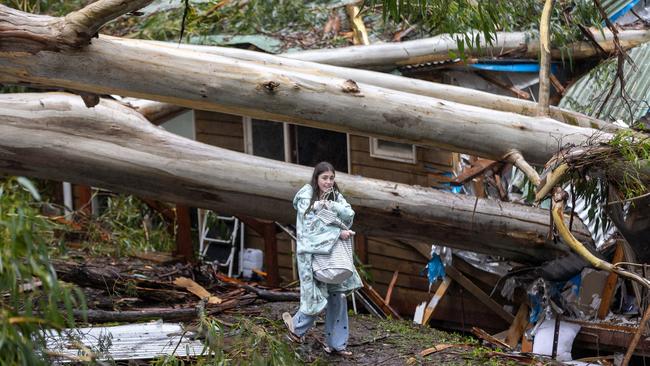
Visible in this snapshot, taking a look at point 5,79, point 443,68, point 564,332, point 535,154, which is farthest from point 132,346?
point 443,68

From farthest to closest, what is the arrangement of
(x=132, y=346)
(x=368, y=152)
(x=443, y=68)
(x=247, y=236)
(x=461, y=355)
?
1. (x=247, y=236)
2. (x=368, y=152)
3. (x=443, y=68)
4. (x=461, y=355)
5. (x=132, y=346)

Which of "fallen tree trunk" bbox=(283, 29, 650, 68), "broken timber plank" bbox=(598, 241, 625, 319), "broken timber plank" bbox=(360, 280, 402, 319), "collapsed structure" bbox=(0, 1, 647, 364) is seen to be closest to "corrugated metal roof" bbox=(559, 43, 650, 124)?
"fallen tree trunk" bbox=(283, 29, 650, 68)

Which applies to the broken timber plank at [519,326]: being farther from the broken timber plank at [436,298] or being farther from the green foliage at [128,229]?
the green foliage at [128,229]

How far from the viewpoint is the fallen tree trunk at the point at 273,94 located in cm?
762

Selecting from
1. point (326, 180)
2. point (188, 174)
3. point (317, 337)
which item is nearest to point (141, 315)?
point (188, 174)

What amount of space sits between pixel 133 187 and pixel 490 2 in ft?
10.9

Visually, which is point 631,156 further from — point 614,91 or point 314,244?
point 614,91

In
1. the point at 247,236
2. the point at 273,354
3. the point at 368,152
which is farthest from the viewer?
the point at 247,236

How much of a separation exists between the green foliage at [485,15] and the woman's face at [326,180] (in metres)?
1.45

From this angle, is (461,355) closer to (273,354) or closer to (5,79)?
(273,354)

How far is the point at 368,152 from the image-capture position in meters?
12.9

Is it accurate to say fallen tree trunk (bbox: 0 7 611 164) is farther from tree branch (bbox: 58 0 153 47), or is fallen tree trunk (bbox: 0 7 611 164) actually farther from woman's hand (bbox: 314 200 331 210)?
woman's hand (bbox: 314 200 331 210)

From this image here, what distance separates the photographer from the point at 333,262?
7566mm

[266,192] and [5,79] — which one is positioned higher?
[5,79]
